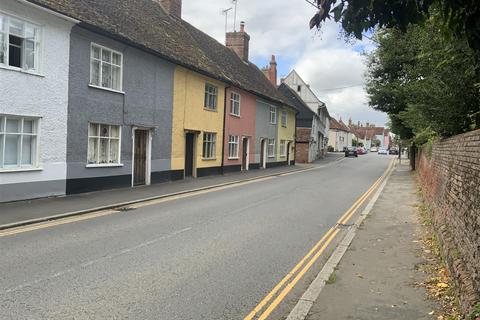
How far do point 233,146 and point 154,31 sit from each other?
981 cm

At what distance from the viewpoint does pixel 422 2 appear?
3521 millimetres

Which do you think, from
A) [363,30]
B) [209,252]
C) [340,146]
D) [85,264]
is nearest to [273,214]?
[209,252]

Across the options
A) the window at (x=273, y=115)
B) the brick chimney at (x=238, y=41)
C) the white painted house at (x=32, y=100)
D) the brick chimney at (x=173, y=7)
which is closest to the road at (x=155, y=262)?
the white painted house at (x=32, y=100)

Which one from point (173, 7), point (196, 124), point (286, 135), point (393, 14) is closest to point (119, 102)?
point (196, 124)

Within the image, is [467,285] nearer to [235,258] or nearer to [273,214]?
[235,258]

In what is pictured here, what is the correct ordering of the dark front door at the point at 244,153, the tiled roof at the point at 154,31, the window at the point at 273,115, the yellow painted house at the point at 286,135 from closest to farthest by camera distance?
the tiled roof at the point at 154,31, the dark front door at the point at 244,153, the window at the point at 273,115, the yellow painted house at the point at 286,135

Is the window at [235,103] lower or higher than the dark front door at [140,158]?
higher

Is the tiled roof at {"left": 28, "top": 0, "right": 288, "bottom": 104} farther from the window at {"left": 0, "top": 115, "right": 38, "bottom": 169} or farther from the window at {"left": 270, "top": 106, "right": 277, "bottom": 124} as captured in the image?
the window at {"left": 270, "top": 106, "right": 277, "bottom": 124}

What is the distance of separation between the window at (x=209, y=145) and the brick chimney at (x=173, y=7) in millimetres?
7721

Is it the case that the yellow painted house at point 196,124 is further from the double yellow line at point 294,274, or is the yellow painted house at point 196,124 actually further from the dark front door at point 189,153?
the double yellow line at point 294,274

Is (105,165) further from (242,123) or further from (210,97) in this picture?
(242,123)

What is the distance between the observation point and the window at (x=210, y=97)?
23.7 metres

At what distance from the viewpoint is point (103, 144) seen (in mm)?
15922

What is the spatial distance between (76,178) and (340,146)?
298 ft
